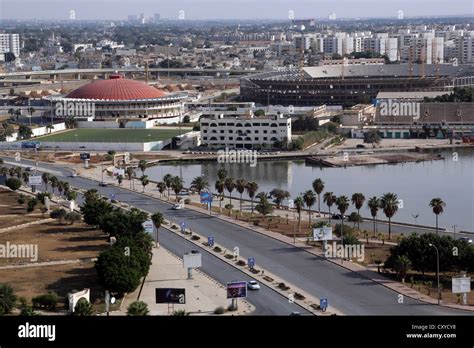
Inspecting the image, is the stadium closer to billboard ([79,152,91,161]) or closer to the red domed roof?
the red domed roof

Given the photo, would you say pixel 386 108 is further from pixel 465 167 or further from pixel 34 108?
pixel 34 108

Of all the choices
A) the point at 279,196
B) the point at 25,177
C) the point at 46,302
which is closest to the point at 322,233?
the point at 279,196

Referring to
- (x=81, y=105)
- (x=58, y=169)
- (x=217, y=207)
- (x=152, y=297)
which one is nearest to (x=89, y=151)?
(x=58, y=169)

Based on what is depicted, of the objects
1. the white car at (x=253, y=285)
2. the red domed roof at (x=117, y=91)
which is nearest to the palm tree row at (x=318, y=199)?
the white car at (x=253, y=285)
